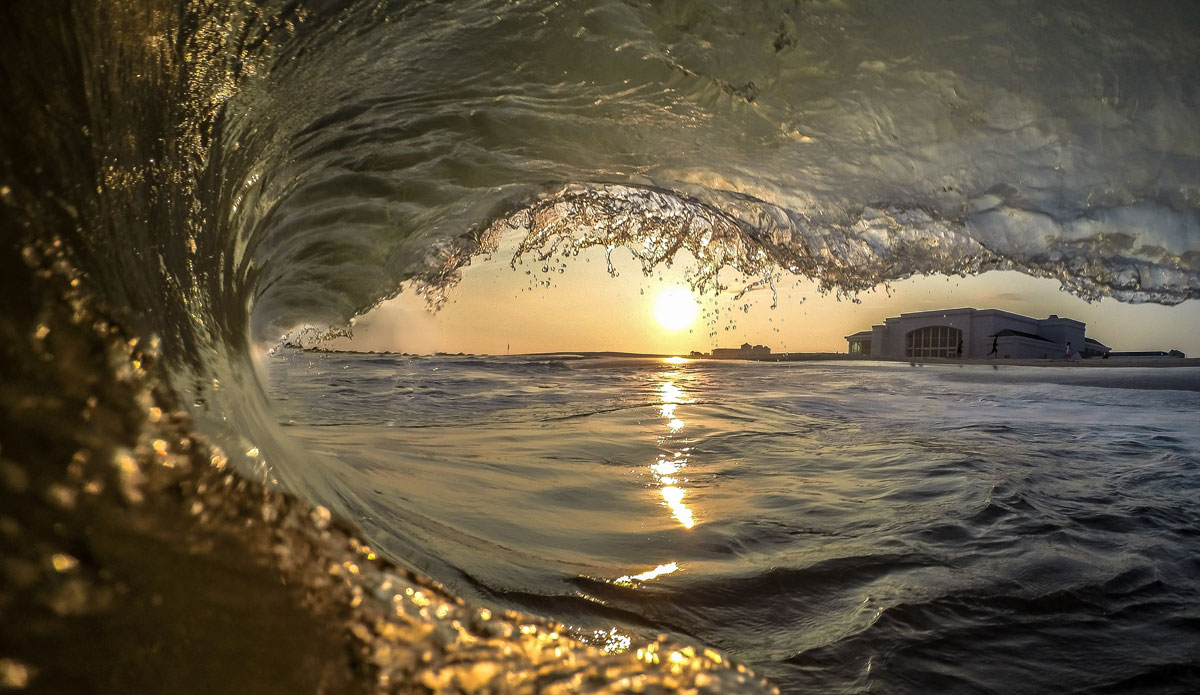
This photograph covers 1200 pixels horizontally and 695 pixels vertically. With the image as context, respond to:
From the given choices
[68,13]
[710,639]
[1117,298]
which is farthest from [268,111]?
[1117,298]

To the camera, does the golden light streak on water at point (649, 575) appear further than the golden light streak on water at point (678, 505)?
No

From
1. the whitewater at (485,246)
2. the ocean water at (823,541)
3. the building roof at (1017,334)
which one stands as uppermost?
the building roof at (1017,334)

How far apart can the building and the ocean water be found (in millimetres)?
26854

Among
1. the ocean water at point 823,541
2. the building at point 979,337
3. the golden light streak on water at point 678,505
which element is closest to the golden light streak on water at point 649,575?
the ocean water at point 823,541

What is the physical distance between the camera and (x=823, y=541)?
8.52 ft

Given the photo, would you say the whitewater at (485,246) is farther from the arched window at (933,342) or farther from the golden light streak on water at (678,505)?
the arched window at (933,342)

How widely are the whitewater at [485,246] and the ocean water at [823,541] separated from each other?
3cm

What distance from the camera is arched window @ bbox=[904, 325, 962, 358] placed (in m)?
30.8

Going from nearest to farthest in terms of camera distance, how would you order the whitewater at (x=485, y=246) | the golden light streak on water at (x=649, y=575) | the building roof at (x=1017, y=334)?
the whitewater at (x=485, y=246) < the golden light streak on water at (x=649, y=575) < the building roof at (x=1017, y=334)

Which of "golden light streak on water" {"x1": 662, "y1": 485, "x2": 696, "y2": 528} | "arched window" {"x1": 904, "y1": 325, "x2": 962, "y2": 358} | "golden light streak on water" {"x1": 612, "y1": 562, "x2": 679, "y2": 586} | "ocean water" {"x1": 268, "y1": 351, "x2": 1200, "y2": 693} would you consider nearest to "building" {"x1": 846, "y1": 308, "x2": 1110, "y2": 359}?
"arched window" {"x1": 904, "y1": 325, "x2": 962, "y2": 358}

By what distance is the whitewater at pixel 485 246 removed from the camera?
2.59 feet

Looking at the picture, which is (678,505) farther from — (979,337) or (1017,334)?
(1017,334)

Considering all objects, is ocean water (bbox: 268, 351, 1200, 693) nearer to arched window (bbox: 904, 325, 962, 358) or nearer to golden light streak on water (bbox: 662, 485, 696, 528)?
golden light streak on water (bbox: 662, 485, 696, 528)

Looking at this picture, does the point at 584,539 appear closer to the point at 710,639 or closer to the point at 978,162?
the point at 710,639
